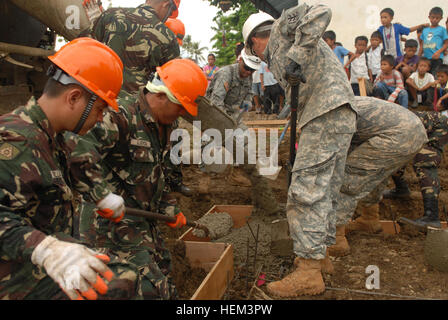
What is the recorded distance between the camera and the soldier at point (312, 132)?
2.78 meters

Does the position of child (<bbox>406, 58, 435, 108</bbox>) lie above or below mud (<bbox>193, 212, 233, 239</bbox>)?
above

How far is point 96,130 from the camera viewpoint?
2.29 metres

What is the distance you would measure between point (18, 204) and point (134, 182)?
1041mm

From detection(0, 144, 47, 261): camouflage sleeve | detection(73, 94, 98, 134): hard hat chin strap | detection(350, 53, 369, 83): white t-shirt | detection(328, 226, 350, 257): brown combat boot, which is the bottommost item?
detection(328, 226, 350, 257): brown combat boot

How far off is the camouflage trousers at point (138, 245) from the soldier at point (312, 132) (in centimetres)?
84

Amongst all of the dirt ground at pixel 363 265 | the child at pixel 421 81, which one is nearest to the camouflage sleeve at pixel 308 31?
the dirt ground at pixel 363 265

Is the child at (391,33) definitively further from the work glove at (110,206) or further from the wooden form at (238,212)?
the work glove at (110,206)

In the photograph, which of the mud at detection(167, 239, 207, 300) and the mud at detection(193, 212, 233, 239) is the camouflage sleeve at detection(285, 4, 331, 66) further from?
the mud at detection(193, 212, 233, 239)

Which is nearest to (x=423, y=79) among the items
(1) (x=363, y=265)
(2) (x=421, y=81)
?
(2) (x=421, y=81)

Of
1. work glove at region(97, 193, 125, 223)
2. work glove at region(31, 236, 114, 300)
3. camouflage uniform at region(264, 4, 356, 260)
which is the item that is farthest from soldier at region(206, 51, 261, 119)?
work glove at region(31, 236, 114, 300)

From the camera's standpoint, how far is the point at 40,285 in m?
1.72

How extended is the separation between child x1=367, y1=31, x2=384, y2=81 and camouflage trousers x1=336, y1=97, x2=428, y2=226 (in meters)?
4.32

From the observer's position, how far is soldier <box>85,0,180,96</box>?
362 cm

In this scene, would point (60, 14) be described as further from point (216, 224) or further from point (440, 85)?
point (440, 85)
